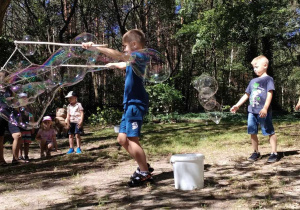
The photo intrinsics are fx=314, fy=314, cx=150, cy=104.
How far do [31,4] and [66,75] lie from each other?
17028 millimetres

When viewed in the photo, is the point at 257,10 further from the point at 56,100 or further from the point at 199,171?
the point at 199,171

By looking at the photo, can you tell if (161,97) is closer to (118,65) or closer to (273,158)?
(273,158)

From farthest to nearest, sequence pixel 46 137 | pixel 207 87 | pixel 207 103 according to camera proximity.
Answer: pixel 46 137 → pixel 207 87 → pixel 207 103

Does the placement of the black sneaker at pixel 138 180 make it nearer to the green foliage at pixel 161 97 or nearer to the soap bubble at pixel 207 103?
the soap bubble at pixel 207 103

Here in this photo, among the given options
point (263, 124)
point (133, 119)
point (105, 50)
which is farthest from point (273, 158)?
point (105, 50)

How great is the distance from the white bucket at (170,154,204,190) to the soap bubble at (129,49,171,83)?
3.55 feet

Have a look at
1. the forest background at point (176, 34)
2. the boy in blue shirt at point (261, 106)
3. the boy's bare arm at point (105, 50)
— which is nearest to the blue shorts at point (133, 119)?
the boy's bare arm at point (105, 50)

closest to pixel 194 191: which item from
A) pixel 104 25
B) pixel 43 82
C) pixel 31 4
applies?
pixel 43 82

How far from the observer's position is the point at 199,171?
11.4 feet

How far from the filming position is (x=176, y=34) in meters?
19.0

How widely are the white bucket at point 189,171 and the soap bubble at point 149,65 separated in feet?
3.55

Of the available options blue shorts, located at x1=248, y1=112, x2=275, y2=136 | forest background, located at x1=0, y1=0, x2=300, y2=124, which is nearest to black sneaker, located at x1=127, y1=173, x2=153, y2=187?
blue shorts, located at x1=248, y1=112, x2=275, y2=136

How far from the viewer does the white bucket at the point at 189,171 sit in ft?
11.3

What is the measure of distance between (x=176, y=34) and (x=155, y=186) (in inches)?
637
